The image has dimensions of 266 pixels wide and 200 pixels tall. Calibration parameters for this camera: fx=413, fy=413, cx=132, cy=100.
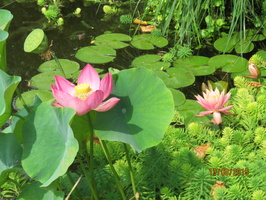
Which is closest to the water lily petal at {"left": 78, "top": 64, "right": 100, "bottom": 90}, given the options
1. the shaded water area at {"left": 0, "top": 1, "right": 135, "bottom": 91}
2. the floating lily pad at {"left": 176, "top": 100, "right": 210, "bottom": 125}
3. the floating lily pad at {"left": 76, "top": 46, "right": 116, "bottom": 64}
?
the floating lily pad at {"left": 176, "top": 100, "right": 210, "bottom": 125}

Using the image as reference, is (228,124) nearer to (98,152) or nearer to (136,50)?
(98,152)

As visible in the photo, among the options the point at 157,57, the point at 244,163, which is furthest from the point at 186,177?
the point at 157,57

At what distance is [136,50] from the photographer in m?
2.76

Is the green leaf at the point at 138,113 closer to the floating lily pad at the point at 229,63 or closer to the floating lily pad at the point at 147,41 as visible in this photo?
the floating lily pad at the point at 229,63

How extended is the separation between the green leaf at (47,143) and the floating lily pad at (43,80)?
128 centimetres

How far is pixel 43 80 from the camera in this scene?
2.40 metres

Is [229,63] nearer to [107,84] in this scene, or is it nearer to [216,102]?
[216,102]

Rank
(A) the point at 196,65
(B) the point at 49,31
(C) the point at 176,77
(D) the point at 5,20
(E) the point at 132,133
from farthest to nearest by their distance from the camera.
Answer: (B) the point at 49,31 → (A) the point at 196,65 → (C) the point at 176,77 → (D) the point at 5,20 → (E) the point at 132,133

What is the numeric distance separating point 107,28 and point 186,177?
2.02 metres

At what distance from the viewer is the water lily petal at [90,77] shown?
1134 millimetres

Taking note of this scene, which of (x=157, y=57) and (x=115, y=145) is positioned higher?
(x=115, y=145)

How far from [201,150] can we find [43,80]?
1187mm

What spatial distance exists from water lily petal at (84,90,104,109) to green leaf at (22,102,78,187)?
0.05 meters
